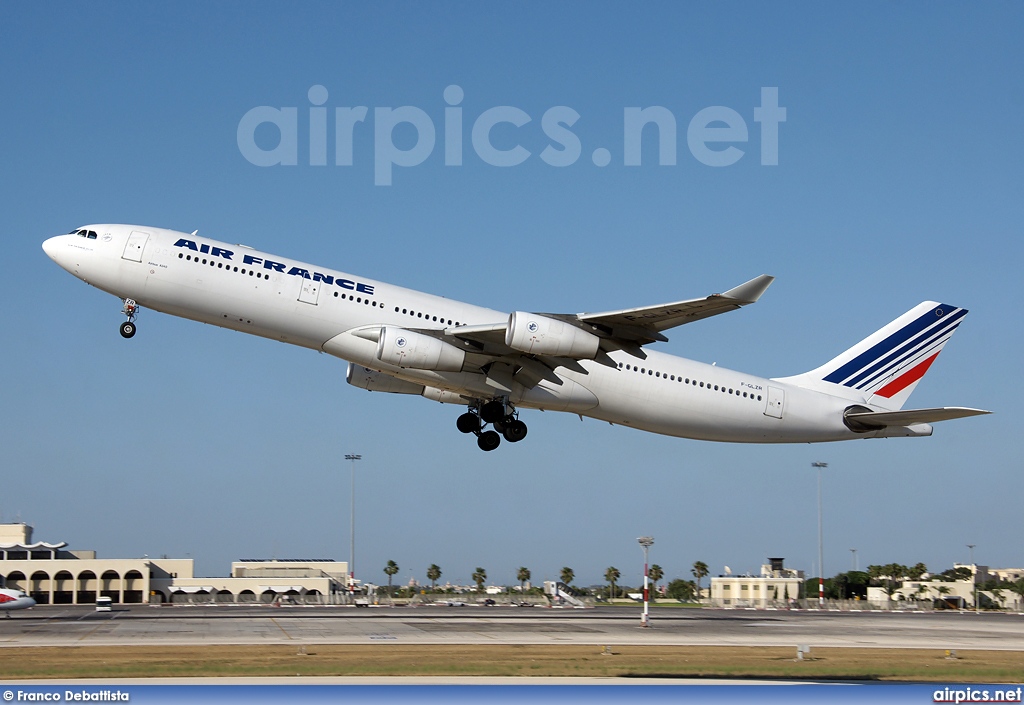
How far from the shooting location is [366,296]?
36594 mm

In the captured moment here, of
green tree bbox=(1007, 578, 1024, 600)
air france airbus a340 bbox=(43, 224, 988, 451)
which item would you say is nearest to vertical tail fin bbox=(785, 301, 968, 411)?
air france airbus a340 bbox=(43, 224, 988, 451)

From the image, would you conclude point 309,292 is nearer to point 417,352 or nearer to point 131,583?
point 417,352

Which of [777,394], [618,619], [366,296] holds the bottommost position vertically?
[618,619]

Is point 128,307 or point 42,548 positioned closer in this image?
point 128,307

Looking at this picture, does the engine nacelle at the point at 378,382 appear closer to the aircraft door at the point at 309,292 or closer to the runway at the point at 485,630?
the aircraft door at the point at 309,292

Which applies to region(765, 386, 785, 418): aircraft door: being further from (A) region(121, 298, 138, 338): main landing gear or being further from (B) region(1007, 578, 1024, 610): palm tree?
(B) region(1007, 578, 1024, 610): palm tree

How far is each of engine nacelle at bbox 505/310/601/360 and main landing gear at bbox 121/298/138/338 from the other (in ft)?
42.4

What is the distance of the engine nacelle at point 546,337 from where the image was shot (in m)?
34.9

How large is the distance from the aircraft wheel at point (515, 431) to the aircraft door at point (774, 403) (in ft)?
30.9

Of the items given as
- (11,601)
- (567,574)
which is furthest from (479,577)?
(11,601)

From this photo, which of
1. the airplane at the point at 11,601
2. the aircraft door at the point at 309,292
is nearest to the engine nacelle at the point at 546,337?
the aircraft door at the point at 309,292

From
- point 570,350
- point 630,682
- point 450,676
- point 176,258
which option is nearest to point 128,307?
point 176,258

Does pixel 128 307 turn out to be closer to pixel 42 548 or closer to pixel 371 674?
pixel 371 674

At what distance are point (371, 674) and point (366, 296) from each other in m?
13.6
